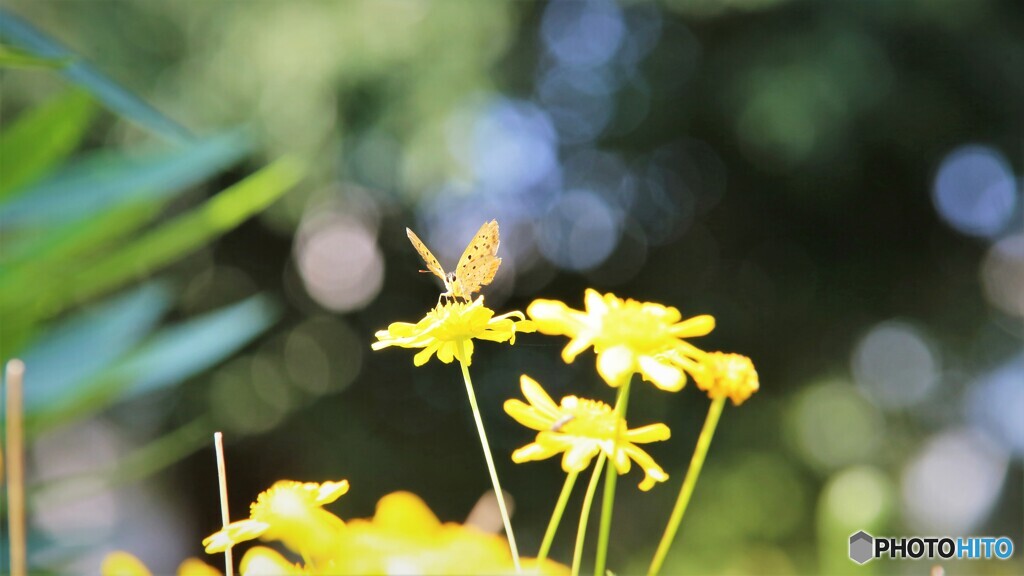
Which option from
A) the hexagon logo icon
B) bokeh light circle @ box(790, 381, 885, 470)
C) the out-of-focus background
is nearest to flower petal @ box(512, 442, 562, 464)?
the hexagon logo icon

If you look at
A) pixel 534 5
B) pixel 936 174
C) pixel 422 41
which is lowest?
pixel 936 174

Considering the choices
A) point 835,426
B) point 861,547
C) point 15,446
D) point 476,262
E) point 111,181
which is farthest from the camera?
point 835,426

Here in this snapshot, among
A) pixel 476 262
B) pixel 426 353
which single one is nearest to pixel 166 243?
pixel 476 262

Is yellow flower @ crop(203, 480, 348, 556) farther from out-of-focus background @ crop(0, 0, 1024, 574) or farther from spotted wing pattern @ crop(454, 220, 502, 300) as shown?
out-of-focus background @ crop(0, 0, 1024, 574)

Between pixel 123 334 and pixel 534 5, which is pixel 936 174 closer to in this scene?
pixel 534 5

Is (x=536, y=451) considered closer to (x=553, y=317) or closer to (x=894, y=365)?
(x=553, y=317)

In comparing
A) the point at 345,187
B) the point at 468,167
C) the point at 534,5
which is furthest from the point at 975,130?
the point at 345,187
